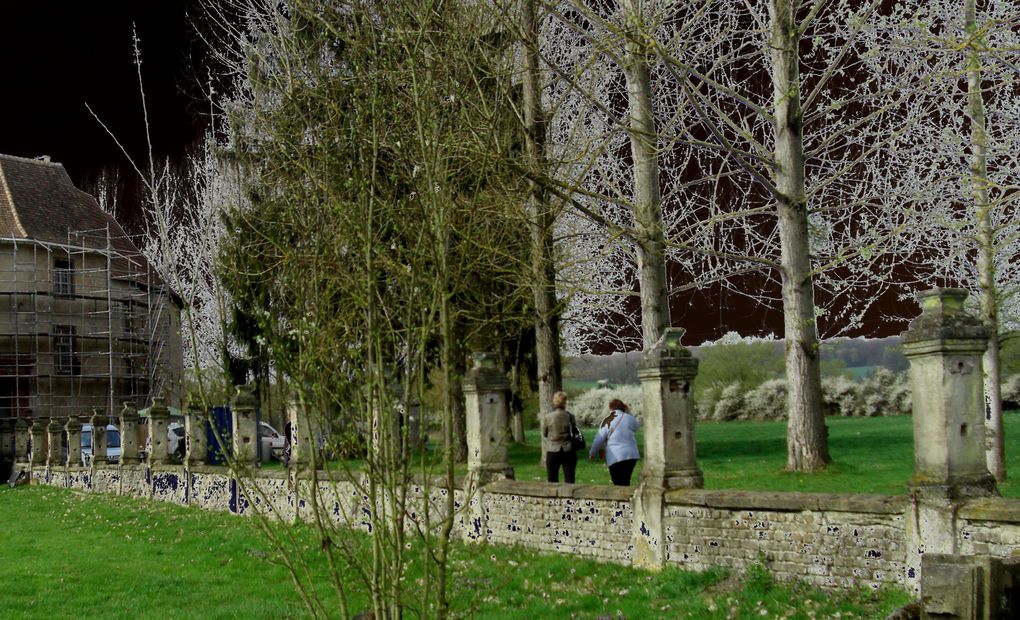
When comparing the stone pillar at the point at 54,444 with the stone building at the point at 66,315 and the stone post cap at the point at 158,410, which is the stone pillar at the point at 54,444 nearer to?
the stone building at the point at 66,315

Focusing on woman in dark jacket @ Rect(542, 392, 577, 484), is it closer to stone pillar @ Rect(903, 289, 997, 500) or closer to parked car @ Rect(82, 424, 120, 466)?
stone pillar @ Rect(903, 289, 997, 500)

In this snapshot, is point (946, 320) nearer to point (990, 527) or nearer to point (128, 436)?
point (990, 527)

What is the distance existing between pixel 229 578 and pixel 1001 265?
13873 mm

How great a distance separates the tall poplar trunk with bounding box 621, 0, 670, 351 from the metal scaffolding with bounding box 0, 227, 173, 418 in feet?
82.1

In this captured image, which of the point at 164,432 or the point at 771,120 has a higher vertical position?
the point at 771,120

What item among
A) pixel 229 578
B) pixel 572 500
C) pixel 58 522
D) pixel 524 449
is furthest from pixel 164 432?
pixel 572 500

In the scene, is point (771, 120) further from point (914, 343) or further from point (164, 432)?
point (164, 432)

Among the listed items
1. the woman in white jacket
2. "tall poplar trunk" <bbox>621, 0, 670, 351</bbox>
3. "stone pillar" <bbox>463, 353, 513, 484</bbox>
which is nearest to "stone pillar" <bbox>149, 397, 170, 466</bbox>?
"tall poplar trunk" <bbox>621, 0, 670, 351</bbox>

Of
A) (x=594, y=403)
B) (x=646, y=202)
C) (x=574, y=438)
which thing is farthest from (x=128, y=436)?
(x=594, y=403)

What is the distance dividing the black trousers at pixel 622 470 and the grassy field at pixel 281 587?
178 centimetres

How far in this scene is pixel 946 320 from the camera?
8.02 meters

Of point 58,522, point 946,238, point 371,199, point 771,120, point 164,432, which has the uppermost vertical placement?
point 771,120

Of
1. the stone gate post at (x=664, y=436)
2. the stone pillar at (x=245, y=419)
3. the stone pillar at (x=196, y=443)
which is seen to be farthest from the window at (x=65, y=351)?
the stone gate post at (x=664, y=436)

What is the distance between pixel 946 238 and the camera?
1681 centimetres
